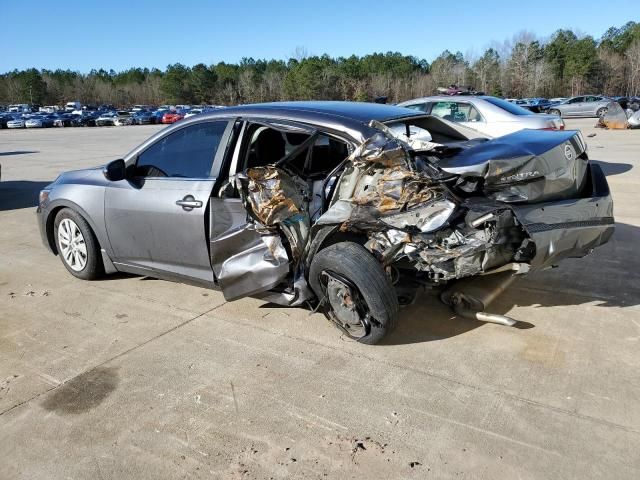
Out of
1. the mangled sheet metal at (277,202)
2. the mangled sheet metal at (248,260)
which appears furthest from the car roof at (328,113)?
the mangled sheet metal at (248,260)

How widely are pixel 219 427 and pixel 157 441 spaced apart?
0.33m

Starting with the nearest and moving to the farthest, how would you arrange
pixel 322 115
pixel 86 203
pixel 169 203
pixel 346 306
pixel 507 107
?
1. pixel 346 306
2. pixel 322 115
3. pixel 169 203
4. pixel 86 203
5. pixel 507 107

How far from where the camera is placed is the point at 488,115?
32.8ft

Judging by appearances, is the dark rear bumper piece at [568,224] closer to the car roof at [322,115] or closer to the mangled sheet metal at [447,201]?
the mangled sheet metal at [447,201]

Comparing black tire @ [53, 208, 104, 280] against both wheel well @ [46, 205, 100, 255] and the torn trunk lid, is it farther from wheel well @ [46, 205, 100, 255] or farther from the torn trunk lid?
the torn trunk lid

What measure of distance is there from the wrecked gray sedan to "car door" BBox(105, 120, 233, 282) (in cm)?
1

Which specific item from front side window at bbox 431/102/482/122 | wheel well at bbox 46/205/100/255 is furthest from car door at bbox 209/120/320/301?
front side window at bbox 431/102/482/122

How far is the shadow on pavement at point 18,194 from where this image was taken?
9680 millimetres

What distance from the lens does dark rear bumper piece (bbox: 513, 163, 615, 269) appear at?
11.2ft

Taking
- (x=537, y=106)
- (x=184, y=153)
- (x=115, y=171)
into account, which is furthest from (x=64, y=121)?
(x=184, y=153)

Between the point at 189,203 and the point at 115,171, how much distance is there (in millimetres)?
885

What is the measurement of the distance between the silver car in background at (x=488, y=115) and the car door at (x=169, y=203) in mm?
6274

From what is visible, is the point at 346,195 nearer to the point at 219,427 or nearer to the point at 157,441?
the point at 219,427

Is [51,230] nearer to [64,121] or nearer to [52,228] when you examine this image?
[52,228]
